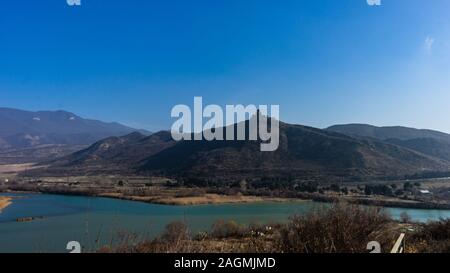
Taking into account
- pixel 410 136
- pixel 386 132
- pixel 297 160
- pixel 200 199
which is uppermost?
pixel 386 132

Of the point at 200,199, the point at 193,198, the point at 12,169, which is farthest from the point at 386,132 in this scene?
the point at 12,169

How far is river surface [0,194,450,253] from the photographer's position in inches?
1098

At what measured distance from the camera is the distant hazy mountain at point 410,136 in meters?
108

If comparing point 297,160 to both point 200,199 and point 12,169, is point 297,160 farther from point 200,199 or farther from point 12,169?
point 12,169

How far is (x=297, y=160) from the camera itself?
90.7 m

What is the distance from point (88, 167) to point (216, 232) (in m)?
119

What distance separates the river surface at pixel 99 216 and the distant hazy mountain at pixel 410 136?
66294 millimetres

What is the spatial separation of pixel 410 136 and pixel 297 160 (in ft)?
225

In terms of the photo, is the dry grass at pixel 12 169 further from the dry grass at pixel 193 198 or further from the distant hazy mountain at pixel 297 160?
the dry grass at pixel 193 198

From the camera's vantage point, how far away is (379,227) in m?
6.93

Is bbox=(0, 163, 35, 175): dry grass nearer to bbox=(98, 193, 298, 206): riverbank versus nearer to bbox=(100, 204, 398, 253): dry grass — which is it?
bbox=(98, 193, 298, 206): riverbank

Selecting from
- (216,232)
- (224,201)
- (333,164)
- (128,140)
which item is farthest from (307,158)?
(128,140)

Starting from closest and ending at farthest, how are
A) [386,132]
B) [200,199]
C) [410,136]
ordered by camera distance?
1. [200,199]
2. [410,136]
3. [386,132]
